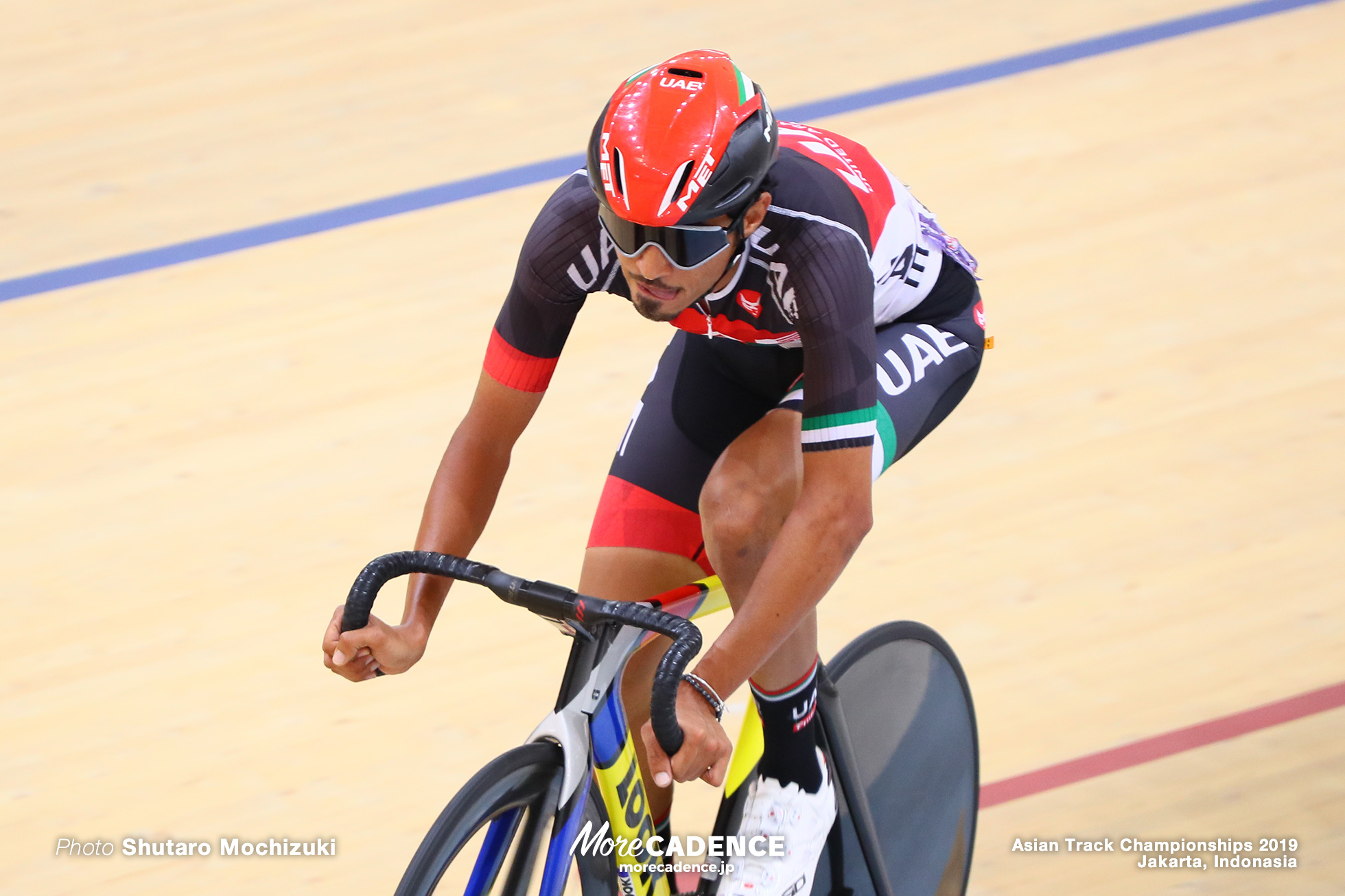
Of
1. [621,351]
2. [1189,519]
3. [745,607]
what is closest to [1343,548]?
[1189,519]

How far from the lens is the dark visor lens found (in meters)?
1.65

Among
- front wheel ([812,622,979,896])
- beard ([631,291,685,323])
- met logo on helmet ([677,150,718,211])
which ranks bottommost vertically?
front wheel ([812,622,979,896])

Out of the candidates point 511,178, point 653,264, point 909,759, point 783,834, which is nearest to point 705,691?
point 653,264

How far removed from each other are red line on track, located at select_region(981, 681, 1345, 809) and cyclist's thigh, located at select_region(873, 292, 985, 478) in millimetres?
860

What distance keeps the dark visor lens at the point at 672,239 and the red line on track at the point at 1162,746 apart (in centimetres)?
140

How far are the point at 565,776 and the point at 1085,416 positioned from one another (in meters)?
2.38

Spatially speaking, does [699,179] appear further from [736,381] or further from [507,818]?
[507,818]

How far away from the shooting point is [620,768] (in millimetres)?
1683

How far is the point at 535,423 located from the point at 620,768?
2154 mm


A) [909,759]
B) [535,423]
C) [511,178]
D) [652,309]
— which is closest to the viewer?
[652,309]

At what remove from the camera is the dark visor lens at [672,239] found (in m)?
1.65

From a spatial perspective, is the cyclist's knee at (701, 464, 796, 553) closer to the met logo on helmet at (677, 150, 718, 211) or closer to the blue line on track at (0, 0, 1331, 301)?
the met logo on helmet at (677, 150, 718, 211)

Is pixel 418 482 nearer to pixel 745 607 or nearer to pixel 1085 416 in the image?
pixel 1085 416

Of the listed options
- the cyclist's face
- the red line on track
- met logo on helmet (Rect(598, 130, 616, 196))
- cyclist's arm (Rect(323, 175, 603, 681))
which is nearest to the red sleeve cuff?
cyclist's arm (Rect(323, 175, 603, 681))
